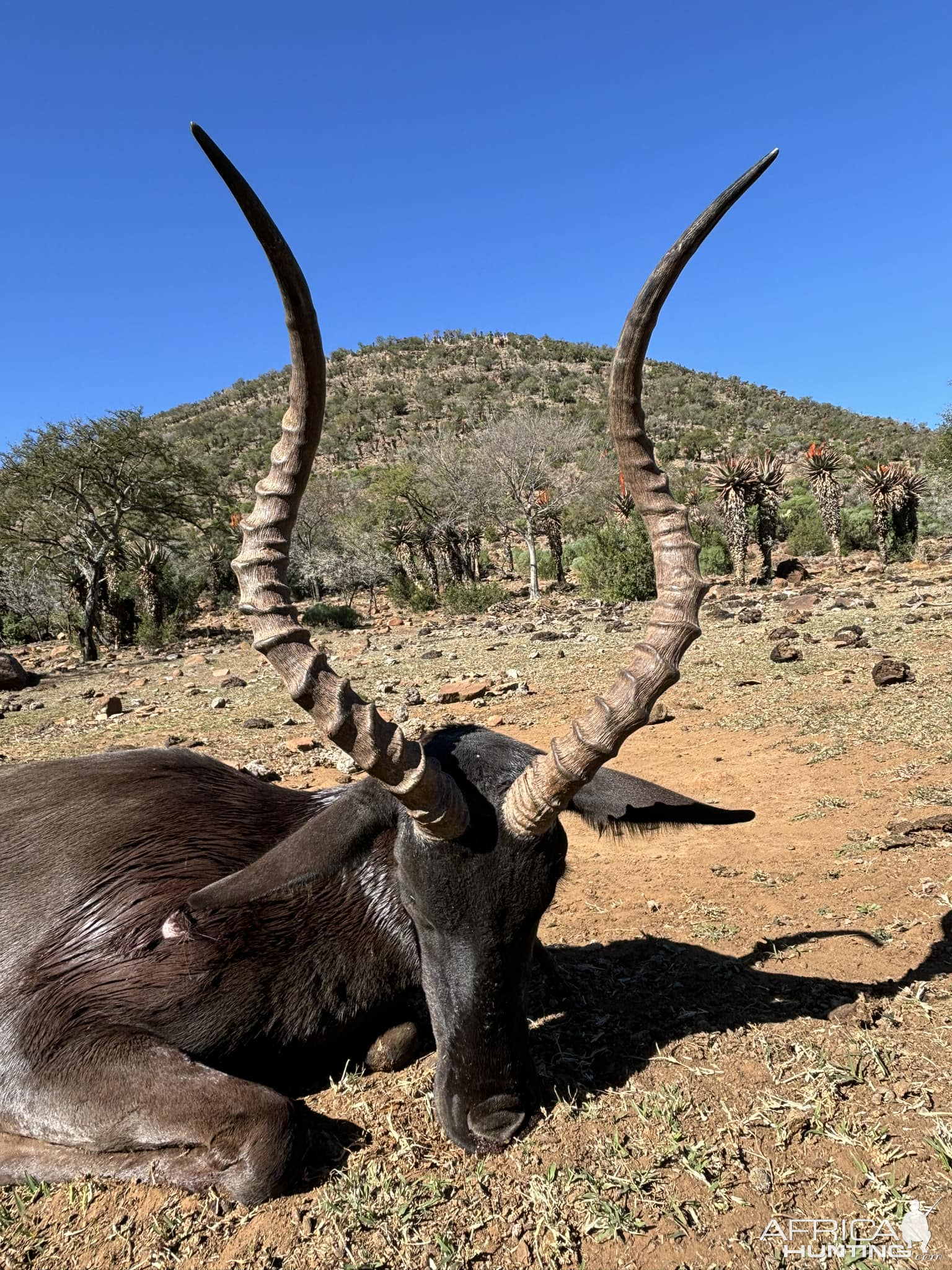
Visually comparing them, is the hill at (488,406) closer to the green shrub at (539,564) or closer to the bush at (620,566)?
the green shrub at (539,564)

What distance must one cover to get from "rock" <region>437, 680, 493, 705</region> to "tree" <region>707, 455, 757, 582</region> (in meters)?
19.1

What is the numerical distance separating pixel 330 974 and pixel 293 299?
2.41 m

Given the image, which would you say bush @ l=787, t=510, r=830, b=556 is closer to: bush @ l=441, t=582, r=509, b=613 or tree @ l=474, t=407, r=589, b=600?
tree @ l=474, t=407, r=589, b=600

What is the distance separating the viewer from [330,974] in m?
3.10

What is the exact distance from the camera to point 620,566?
2403cm

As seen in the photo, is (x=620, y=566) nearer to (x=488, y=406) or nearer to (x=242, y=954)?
(x=242, y=954)

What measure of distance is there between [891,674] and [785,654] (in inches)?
94.2

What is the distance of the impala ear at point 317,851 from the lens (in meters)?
2.68

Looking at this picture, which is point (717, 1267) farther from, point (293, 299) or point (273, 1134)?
point (293, 299)

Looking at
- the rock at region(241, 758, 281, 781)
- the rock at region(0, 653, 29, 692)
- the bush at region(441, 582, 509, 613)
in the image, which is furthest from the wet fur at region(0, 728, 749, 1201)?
the bush at region(441, 582, 509, 613)

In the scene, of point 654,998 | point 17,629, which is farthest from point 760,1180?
point 17,629

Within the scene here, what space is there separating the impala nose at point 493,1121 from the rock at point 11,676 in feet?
57.6

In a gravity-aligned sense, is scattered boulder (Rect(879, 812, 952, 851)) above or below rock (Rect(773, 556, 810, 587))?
below

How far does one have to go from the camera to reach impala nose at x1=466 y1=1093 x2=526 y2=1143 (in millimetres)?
2715
